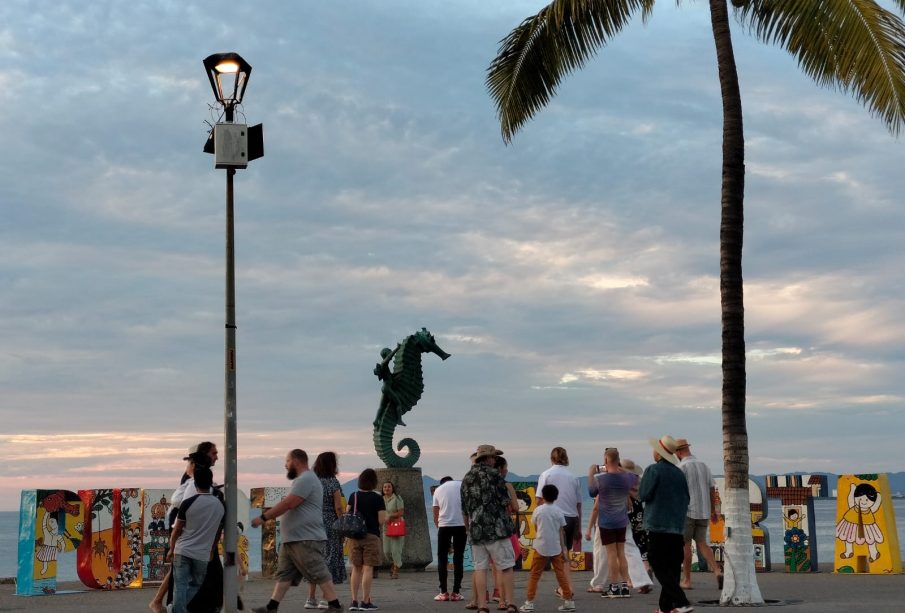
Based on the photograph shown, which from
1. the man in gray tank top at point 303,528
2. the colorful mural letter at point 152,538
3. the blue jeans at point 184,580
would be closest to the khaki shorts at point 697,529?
the man in gray tank top at point 303,528

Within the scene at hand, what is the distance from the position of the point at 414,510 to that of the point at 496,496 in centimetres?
741

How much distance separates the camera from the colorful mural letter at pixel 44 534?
1664 centimetres

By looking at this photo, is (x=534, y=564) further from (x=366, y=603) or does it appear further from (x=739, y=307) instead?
(x=739, y=307)

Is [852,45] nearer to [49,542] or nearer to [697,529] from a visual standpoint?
[697,529]

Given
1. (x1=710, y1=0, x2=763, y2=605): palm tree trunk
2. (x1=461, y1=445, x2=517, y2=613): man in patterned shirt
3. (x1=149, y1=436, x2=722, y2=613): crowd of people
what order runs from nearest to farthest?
(x1=149, y1=436, x2=722, y2=613): crowd of people → (x1=461, y1=445, x2=517, y2=613): man in patterned shirt → (x1=710, y1=0, x2=763, y2=605): palm tree trunk

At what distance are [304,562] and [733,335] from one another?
623cm

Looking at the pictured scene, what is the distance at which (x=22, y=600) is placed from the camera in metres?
15.8

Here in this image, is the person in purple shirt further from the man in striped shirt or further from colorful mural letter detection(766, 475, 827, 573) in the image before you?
colorful mural letter detection(766, 475, 827, 573)

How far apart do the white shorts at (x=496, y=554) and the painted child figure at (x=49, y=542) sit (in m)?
7.65

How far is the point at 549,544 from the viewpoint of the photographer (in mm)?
12773

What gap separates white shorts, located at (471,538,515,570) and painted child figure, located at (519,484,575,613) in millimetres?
658

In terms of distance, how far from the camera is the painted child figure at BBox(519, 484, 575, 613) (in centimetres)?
1277

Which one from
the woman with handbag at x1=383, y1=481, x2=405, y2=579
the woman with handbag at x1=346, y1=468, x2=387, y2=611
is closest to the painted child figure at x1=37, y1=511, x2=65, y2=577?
the woman with handbag at x1=383, y1=481, x2=405, y2=579

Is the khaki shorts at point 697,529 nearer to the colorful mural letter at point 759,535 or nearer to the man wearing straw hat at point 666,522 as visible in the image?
the man wearing straw hat at point 666,522
